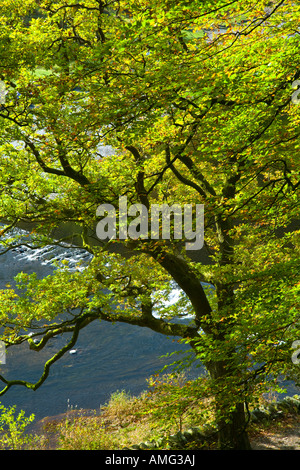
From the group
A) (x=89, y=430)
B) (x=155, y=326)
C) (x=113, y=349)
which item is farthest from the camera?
(x=113, y=349)

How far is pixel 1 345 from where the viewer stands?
8500mm

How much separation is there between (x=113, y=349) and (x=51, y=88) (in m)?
13.6

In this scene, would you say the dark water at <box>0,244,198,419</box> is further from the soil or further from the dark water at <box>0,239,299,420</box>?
the soil

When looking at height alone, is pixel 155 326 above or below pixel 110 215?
below

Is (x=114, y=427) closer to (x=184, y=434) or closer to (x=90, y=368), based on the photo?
(x=184, y=434)

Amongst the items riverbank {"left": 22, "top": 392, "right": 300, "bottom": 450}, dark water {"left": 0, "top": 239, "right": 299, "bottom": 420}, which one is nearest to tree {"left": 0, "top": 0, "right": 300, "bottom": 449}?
riverbank {"left": 22, "top": 392, "right": 300, "bottom": 450}

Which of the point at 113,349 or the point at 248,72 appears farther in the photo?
the point at 113,349

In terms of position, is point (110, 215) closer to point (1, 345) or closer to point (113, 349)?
point (1, 345)

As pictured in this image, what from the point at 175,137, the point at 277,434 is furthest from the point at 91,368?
the point at 175,137

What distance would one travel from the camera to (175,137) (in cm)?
627

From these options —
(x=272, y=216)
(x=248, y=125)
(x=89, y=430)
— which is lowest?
(x=89, y=430)

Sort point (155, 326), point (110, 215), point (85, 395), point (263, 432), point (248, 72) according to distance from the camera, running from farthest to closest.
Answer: point (85, 395)
point (263, 432)
point (155, 326)
point (110, 215)
point (248, 72)

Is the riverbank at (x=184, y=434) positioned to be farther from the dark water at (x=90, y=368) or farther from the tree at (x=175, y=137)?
the dark water at (x=90, y=368)
